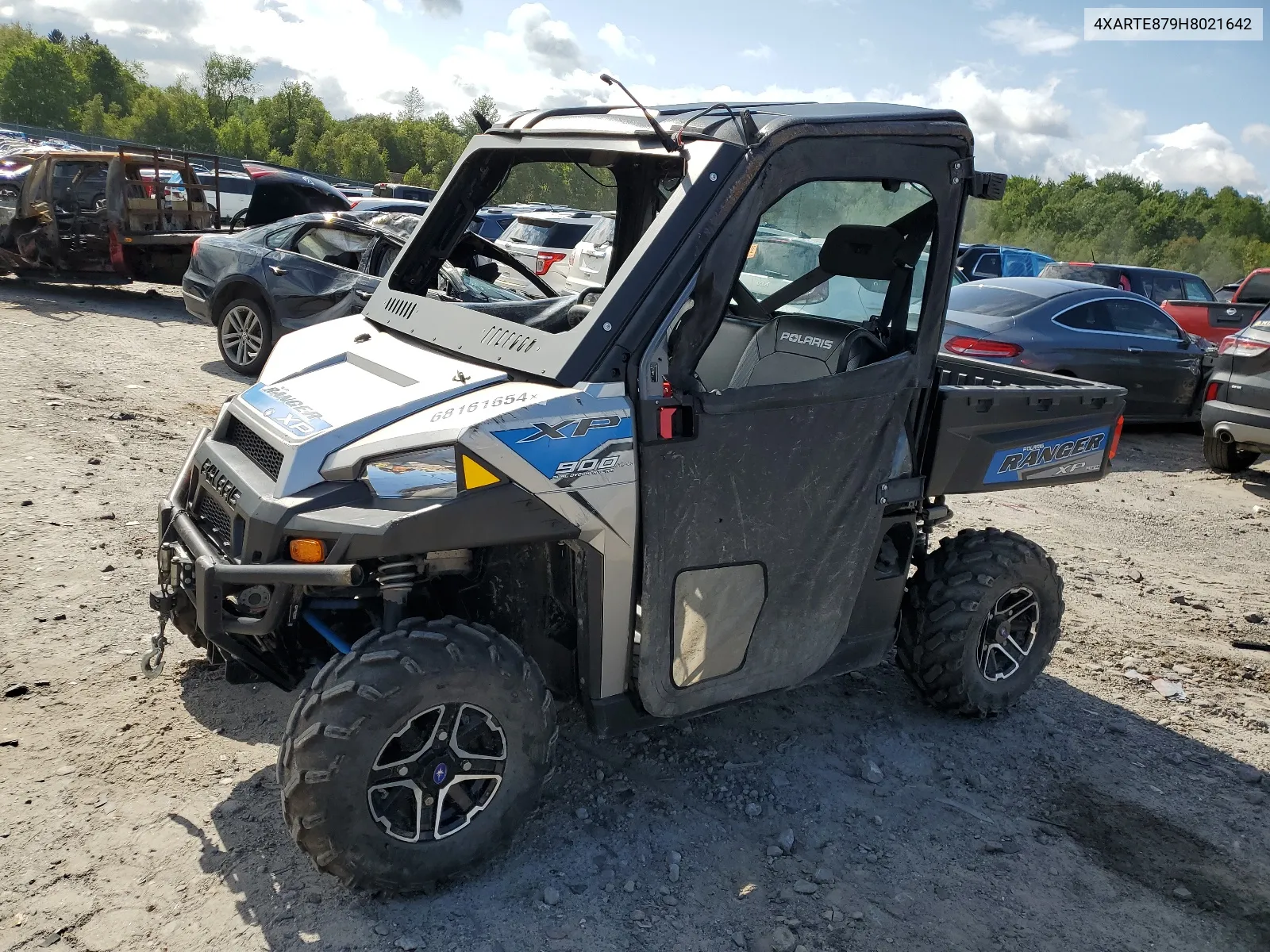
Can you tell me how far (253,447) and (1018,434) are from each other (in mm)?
2898

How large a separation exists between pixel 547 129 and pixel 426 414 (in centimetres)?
127

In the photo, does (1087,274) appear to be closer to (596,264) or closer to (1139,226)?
(596,264)

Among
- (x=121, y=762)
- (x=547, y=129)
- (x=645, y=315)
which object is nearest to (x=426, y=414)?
(x=645, y=315)

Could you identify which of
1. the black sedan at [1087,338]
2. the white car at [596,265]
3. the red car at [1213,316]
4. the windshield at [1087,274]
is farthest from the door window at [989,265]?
the white car at [596,265]

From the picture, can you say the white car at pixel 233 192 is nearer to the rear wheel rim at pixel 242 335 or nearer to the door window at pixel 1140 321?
the rear wheel rim at pixel 242 335

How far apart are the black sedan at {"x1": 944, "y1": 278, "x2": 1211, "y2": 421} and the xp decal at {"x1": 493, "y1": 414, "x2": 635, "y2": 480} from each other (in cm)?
708

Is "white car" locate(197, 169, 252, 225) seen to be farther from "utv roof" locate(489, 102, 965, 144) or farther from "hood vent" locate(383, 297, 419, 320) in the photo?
"utv roof" locate(489, 102, 965, 144)

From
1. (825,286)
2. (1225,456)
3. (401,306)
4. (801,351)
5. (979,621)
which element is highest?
(825,286)

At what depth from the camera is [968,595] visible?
4109 mm


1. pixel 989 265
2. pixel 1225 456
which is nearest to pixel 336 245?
pixel 1225 456

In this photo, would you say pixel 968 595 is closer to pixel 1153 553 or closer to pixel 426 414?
pixel 426 414

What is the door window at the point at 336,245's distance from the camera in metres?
10.3

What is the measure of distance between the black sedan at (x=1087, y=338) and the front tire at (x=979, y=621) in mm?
5344

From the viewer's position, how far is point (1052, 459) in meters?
4.30
